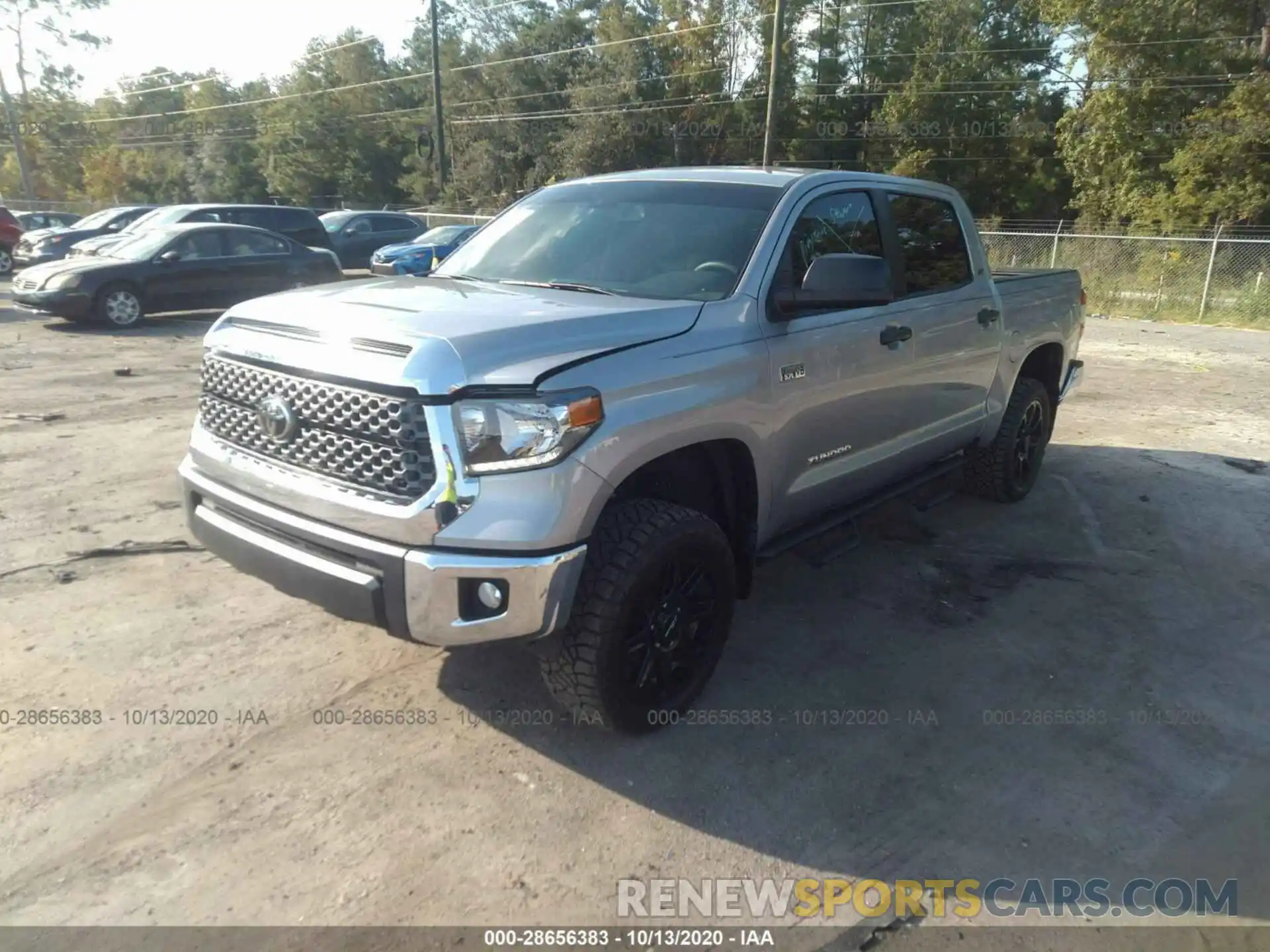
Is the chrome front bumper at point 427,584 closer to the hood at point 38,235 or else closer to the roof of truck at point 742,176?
the roof of truck at point 742,176

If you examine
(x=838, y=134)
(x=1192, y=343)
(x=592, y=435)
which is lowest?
(x=1192, y=343)

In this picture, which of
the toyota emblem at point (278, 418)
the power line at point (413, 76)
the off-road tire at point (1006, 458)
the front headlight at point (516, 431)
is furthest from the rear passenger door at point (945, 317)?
the power line at point (413, 76)

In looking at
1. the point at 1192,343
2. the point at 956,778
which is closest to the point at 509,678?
the point at 956,778

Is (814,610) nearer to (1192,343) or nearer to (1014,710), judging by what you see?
(1014,710)

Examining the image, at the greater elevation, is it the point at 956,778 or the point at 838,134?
the point at 838,134

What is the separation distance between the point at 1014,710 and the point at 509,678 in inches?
79.2

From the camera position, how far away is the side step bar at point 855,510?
12.7 feet

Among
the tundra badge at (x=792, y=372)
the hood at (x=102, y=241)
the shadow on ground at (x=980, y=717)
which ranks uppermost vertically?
the tundra badge at (x=792, y=372)

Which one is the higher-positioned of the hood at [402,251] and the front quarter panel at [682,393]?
the front quarter panel at [682,393]

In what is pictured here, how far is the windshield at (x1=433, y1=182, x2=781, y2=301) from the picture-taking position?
3.74 m

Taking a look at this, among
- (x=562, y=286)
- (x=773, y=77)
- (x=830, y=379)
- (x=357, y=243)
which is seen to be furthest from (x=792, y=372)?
(x=773, y=77)

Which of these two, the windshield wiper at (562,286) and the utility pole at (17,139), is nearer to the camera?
the windshield wiper at (562,286)

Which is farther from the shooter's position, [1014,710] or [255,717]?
[1014,710]

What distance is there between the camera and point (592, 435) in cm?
284
